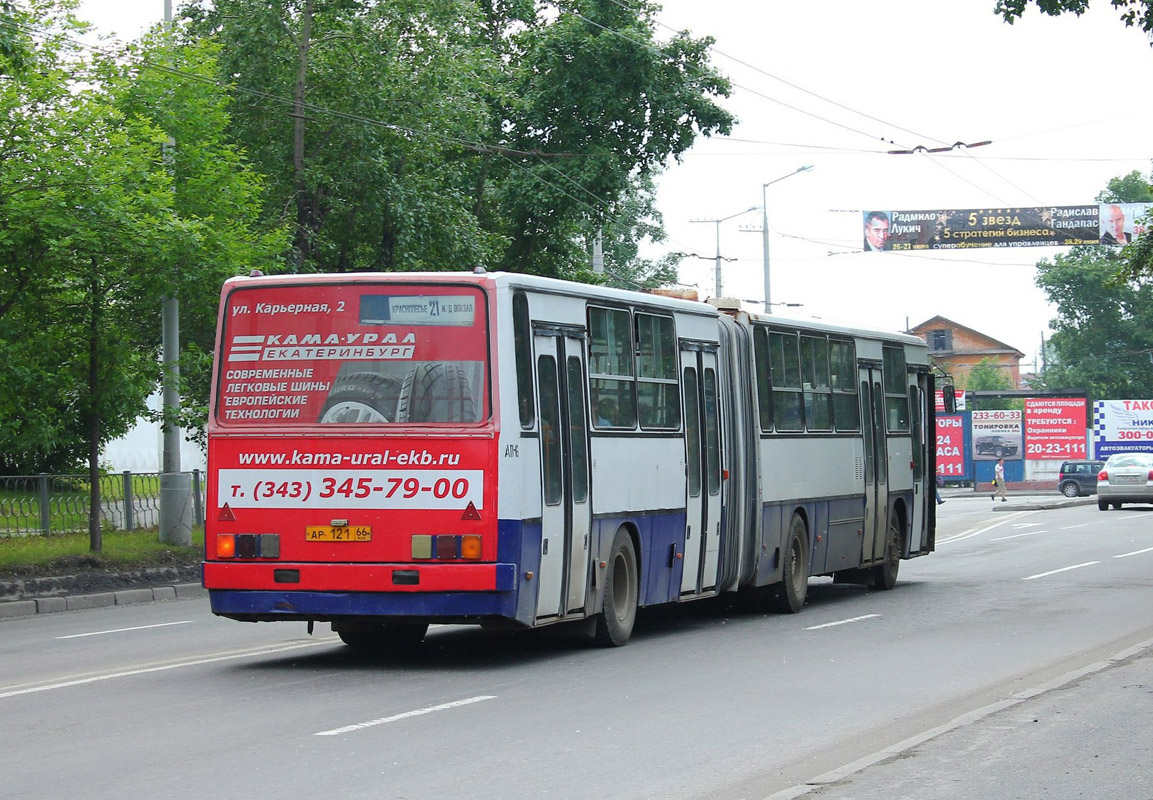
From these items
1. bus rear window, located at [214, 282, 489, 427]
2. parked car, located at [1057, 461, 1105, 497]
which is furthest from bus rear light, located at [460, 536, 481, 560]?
parked car, located at [1057, 461, 1105, 497]

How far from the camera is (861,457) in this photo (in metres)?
19.8

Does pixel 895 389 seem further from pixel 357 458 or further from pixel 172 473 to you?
pixel 172 473

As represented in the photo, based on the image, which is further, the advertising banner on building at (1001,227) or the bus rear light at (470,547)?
the advertising banner on building at (1001,227)

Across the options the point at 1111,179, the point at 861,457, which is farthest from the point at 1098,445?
the point at 861,457

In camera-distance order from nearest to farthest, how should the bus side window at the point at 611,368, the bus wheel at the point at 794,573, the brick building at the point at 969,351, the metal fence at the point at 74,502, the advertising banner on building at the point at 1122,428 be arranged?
the bus side window at the point at 611,368 → the bus wheel at the point at 794,573 → the metal fence at the point at 74,502 → the advertising banner on building at the point at 1122,428 → the brick building at the point at 969,351

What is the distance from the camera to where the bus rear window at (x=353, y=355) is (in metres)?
12.0

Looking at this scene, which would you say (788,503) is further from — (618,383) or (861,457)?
(618,383)

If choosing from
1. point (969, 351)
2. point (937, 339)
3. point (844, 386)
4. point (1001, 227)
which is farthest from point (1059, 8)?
point (969, 351)

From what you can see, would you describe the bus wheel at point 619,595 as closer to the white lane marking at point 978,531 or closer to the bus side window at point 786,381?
the bus side window at point 786,381

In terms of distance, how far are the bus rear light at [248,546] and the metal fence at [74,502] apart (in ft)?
39.4

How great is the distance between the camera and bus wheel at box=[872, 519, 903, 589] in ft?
69.2

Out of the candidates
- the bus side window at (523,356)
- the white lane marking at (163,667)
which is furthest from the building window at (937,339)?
the bus side window at (523,356)

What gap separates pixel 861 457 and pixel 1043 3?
5.64m

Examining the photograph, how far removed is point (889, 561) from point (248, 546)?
11.2 metres
